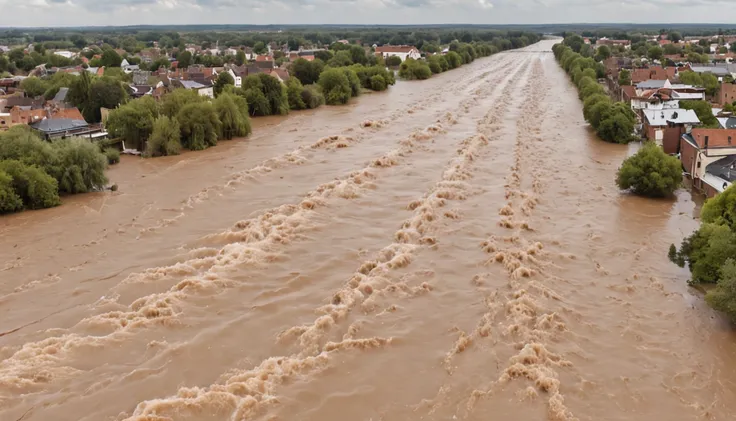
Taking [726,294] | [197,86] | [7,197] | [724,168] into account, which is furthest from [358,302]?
[197,86]

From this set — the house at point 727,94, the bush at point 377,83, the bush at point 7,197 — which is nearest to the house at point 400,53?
the bush at point 377,83

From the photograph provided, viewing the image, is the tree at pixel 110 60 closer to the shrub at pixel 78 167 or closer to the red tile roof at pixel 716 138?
the shrub at pixel 78 167

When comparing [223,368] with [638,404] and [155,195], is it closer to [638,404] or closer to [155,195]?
[638,404]

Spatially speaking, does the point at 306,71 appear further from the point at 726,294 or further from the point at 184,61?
the point at 726,294

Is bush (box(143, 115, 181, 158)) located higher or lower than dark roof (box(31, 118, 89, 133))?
lower

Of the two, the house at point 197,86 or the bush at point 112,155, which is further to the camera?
the house at point 197,86

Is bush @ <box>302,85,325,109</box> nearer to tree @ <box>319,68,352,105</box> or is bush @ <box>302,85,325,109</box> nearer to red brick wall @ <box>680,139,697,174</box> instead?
tree @ <box>319,68,352,105</box>

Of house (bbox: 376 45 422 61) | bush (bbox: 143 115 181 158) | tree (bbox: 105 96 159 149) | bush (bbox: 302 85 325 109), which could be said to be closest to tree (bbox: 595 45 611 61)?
house (bbox: 376 45 422 61)
